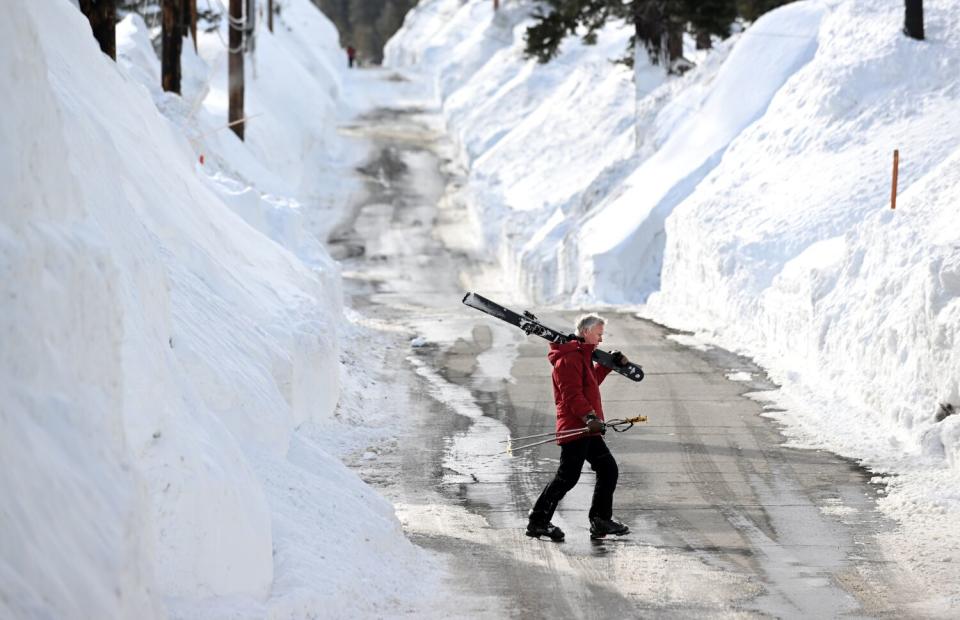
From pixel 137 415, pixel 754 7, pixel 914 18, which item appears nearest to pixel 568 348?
pixel 137 415

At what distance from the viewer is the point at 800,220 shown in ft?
61.0

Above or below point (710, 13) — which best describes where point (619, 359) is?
below

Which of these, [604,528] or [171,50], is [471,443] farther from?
[171,50]

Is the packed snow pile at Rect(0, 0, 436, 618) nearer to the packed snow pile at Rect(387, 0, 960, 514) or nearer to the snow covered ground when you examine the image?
the snow covered ground

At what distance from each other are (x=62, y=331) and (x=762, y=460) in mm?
7189

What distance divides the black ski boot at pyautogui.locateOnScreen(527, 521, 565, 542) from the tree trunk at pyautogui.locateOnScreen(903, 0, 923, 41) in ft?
51.1

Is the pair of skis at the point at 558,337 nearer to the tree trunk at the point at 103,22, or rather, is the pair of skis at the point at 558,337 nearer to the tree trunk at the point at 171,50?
the tree trunk at the point at 103,22

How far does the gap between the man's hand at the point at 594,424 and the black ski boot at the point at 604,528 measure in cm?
62

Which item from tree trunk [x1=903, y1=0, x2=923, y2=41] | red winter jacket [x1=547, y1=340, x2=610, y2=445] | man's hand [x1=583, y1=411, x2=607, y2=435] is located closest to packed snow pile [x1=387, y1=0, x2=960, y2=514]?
tree trunk [x1=903, y1=0, x2=923, y2=41]

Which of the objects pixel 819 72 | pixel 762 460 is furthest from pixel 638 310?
pixel 762 460

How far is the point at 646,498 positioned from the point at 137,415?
4968 millimetres

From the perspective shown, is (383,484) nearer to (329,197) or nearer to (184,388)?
(184,388)

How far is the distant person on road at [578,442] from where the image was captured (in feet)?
29.6

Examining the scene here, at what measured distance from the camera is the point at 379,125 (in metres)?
53.4
